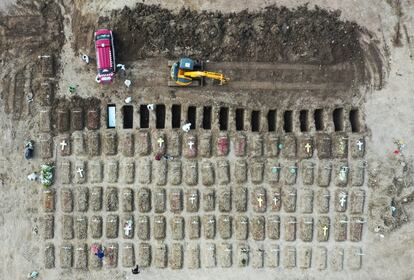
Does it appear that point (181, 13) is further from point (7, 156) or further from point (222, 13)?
point (7, 156)

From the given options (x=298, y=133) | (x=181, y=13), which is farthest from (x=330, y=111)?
(x=181, y=13)

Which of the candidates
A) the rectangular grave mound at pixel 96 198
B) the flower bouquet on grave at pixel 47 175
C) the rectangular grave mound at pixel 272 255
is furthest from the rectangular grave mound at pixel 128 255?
the rectangular grave mound at pixel 272 255

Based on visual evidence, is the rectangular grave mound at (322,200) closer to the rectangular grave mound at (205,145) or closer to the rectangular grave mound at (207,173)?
the rectangular grave mound at (207,173)

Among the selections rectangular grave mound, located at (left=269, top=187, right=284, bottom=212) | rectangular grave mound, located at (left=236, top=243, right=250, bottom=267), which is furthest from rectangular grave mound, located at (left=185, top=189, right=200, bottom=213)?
rectangular grave mound, located at (left=269, top=187, right=284, bottom=212)

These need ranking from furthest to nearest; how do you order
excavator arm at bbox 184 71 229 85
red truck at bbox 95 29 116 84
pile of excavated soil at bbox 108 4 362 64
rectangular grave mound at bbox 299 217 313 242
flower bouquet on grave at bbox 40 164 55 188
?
rectangular grave mound at bbox 299 217 313 242 < pile of excavated soil at bbox 108 4 362 64 < flower bouquet on grave at bbox 40 164 55 188 < excavator arm at bbox 184 71 229 85 < red truck at bbox 95 29 116 84

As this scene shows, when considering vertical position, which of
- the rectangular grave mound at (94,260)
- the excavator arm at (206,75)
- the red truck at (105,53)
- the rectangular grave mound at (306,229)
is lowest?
the rectangular grave mound at (94,260)

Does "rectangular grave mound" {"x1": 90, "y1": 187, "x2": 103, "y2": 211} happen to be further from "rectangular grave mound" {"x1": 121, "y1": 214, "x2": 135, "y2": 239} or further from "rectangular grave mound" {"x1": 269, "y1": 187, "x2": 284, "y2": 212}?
"rectangular grave mound" {"x1": 269, "y1": 187, "x2": 284, "y2": 212}
